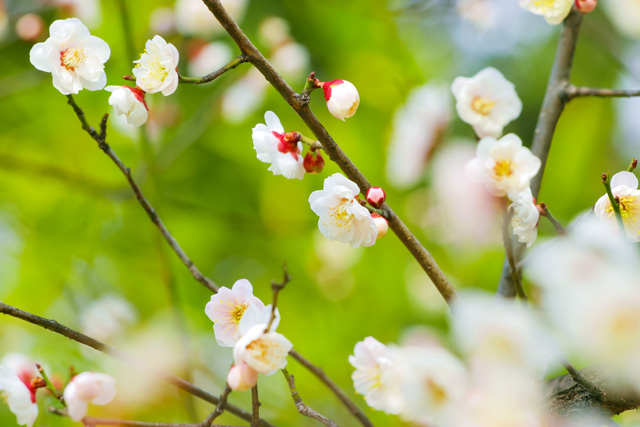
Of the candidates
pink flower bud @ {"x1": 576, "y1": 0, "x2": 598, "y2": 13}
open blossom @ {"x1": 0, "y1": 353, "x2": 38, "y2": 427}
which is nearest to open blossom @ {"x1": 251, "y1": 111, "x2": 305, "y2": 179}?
open blossom @ {"x1": 0, "y1": 353, "x2": 38, "y2": 427}

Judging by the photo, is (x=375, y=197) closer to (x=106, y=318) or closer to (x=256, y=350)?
(x=256, y=350)

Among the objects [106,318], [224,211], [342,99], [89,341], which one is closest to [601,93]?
[342,99]

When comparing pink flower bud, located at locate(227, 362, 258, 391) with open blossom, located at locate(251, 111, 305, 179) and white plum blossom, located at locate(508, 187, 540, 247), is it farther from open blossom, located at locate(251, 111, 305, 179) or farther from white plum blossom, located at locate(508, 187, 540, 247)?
white plum blossom, located at locate(508, 187, 540, 247)

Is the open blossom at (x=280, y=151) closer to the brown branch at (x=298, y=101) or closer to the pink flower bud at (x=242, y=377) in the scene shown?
the brown branch at (x=298, y=101)

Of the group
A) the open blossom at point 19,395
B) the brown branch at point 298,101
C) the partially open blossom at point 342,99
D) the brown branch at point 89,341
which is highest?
the partially open blossom at point 342,99

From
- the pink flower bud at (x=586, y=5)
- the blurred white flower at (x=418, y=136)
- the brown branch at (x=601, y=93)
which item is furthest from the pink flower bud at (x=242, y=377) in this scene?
the blurred white flower at (x=418, y=136)

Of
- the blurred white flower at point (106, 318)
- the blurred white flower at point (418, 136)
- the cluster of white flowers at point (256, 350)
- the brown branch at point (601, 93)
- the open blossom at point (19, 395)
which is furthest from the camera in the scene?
the blurred white flower at point (106, 318)
